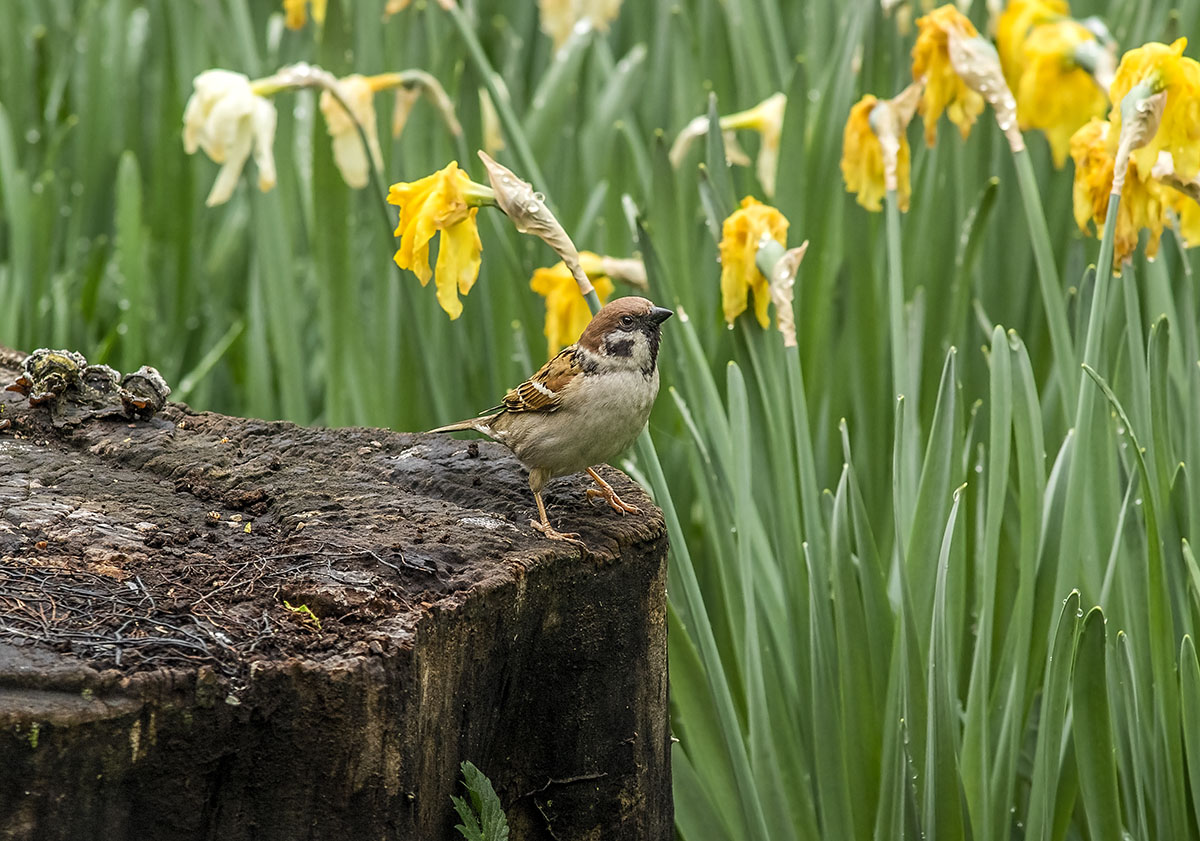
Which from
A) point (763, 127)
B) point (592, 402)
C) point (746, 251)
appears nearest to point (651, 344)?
point (592, 402)

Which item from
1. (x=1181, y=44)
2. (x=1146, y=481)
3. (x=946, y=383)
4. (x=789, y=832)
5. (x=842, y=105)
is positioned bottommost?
(x=789, y=832)

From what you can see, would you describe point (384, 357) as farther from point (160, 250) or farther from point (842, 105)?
point (160, 250)

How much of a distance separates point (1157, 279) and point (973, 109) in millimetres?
462

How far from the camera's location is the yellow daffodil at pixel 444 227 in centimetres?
193

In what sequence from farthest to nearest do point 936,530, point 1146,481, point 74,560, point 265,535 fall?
point 936,530
point 1146,481
point 265,535
point 74,560

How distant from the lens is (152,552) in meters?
1.56

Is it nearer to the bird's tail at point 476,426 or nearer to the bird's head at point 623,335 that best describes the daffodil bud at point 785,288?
the bird's head at point 623,335

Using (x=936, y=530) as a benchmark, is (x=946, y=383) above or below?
above

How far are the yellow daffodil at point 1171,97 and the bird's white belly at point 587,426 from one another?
0.83 m

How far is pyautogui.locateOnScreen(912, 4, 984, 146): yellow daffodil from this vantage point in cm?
232

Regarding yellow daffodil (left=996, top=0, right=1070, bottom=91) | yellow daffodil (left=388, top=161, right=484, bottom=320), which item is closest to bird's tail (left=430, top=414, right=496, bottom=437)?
yellow daffodil (left=388, top=161, right=484, bottom=320)

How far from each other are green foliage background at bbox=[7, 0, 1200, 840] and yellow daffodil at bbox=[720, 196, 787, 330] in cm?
10

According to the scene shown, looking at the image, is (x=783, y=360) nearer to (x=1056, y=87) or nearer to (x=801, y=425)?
(x=801, y=425)

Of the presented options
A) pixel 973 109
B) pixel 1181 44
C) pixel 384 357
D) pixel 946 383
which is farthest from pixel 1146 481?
pixel 384 357
